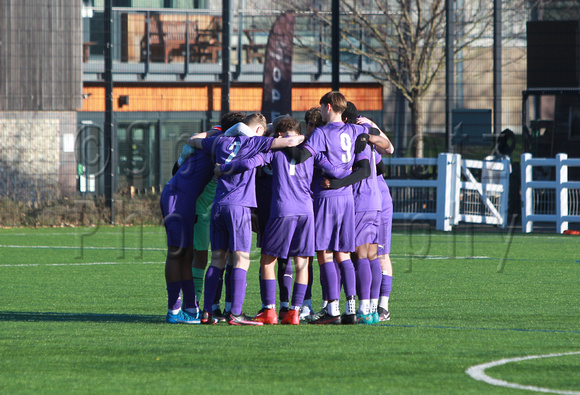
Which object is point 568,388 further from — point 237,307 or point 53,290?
point 53,290

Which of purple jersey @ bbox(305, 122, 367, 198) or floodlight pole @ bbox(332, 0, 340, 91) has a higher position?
floodlight pole @ bbox(332, 0, 340, 91)

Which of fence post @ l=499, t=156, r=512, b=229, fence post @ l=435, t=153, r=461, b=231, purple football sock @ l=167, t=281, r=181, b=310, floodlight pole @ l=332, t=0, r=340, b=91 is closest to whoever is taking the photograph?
purple football sock @ l=167, t=281, r=181, b=310

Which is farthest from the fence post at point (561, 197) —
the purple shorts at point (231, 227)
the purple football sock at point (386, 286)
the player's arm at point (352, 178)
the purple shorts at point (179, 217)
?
the purple shorts at point (179, 217)

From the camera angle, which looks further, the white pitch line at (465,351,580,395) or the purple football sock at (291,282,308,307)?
the purple football sock at (291,282,308,307)

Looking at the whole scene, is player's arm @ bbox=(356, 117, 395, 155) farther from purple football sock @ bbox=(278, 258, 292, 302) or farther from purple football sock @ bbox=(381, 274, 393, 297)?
purple football sock @ bbox=(278, 258, 292, 302)

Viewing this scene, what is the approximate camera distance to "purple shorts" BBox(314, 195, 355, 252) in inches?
287

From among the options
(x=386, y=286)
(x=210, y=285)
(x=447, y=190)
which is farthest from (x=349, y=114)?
(x=447, y=190)

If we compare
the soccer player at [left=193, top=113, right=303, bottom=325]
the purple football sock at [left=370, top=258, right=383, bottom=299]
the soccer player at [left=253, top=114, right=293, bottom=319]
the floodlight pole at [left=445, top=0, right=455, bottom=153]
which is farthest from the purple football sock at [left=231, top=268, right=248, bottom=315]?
the floodlight pole at [left=445, top=0, right=455, bottom=153]

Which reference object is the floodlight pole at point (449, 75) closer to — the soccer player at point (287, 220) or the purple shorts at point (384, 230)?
the purple shorts at point (384, 230)

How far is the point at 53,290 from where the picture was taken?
956cm

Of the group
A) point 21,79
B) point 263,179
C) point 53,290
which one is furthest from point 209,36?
point 263,179

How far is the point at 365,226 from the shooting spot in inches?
295

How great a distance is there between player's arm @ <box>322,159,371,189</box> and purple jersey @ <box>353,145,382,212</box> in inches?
8.1

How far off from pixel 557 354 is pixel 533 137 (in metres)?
16.4
